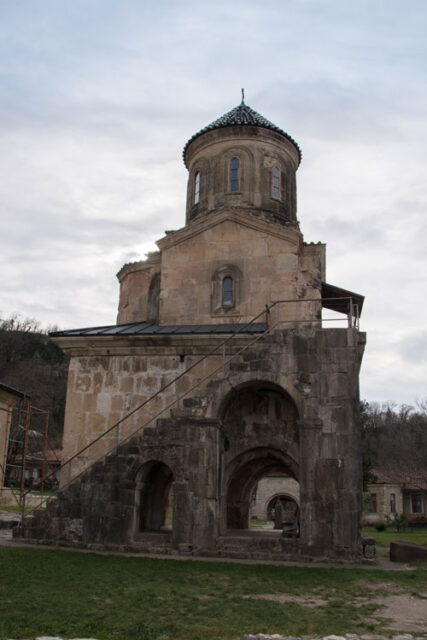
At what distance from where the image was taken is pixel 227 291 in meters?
17.7

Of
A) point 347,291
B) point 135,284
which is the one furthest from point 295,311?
point 135,284

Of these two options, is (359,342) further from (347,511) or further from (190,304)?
(190,304)

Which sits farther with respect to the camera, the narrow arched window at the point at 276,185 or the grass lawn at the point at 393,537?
the grass lawn at the point at 393,537

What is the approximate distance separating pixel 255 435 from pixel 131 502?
3323 millimetres

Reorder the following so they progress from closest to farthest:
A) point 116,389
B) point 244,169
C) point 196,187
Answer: point 116,389, point 244,169, point 196,187

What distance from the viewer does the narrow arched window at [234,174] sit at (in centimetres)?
1959

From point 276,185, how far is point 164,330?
677 cm

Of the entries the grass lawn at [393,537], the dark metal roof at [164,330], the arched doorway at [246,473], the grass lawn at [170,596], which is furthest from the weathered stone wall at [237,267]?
the grass lawn at [393,537]

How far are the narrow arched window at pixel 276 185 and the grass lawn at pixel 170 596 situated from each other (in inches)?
485

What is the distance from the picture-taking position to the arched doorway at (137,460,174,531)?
533 inches

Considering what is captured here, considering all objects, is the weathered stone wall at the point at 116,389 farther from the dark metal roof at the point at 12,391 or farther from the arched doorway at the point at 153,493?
the dark metal roof at the point at 12,391

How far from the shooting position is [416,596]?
8773 mm

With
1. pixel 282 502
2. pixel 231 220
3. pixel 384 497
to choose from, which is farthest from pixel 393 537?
pixel 384 497

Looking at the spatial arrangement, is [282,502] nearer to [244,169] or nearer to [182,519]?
[244,169]
